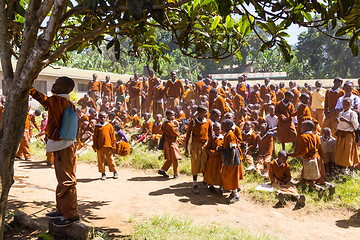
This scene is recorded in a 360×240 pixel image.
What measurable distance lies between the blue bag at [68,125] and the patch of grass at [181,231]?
1619 millimetres

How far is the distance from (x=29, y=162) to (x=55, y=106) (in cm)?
675

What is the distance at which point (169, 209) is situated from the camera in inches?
229

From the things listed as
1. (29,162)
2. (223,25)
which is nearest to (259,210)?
(223,25)

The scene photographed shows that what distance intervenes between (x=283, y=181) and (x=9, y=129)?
5.25 m

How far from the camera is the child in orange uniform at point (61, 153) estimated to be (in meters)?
3.47

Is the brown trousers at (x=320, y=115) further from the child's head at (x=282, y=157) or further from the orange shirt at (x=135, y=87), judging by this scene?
the orange shirt at (x=135, y=87)

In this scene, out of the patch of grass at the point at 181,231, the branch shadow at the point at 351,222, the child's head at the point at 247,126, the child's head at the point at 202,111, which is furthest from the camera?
the child's head at the point at 247,126

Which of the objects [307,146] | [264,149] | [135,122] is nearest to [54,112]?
[307,146]

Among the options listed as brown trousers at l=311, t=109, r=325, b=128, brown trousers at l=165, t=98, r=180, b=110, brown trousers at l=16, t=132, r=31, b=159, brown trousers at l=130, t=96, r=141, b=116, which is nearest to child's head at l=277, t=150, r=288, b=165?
brown trousers at l=311, t=109, r=325, b=128

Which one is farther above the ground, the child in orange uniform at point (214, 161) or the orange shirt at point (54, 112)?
the orange shirt at point (54, 112)

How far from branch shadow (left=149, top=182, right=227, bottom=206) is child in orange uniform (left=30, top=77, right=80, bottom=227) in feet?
10.1

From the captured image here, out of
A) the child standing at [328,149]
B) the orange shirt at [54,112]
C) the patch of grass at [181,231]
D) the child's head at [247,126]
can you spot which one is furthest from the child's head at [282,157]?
the orange shirt at [54,112]

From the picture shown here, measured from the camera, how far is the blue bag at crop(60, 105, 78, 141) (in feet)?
11.3

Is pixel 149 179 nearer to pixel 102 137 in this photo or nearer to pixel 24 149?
pixel 102 137
